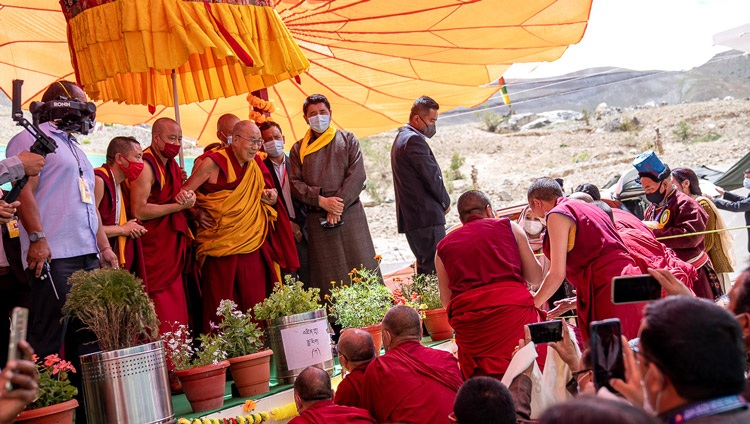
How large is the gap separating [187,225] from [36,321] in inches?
62.6

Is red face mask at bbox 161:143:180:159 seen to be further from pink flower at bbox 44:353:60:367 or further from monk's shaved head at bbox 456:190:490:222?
pink flower at bbox 44:353:60:367

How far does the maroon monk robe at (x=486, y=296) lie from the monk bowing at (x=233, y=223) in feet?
5.42

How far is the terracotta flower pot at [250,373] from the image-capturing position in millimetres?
4633

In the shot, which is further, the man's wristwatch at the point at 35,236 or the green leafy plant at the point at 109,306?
the man's wristwatch at the point at 35,236

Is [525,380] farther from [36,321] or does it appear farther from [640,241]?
[36,321]

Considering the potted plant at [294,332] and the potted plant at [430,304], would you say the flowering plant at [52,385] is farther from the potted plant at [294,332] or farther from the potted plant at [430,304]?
the potted plant at [430,304]

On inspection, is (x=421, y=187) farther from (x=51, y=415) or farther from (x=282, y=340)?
(x=51, y=415)

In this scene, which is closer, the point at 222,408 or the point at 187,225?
the point at 222,408

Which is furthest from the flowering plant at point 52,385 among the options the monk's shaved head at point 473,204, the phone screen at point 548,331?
the monk's shaved head at point 473,204

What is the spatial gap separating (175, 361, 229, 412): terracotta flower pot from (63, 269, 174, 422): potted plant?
369 millimetres

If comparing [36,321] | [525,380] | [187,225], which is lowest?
[525,380]

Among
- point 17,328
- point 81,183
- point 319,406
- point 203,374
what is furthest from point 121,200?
point 17,328

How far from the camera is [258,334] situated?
4809 mm

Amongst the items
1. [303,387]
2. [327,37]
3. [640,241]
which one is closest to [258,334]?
[303,387]
